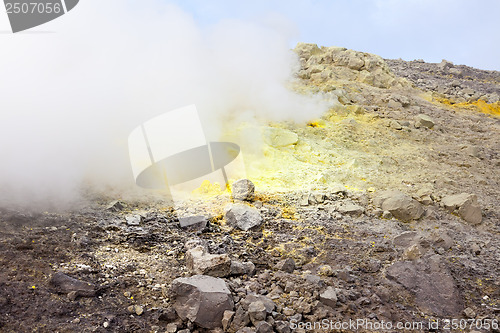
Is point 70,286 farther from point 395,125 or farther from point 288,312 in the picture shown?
point 395,125

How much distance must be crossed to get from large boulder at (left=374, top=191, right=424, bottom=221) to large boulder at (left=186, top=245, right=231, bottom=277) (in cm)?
232

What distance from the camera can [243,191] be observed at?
13.8ft

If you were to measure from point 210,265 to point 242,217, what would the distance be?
105cm

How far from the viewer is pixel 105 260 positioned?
2.74m

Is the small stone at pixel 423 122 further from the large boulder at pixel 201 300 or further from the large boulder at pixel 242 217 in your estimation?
the large boulder at pixel 201 300

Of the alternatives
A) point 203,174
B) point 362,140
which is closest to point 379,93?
point 362,140

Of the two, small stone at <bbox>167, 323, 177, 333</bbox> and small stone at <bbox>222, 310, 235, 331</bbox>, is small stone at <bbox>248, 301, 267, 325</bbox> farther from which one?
small stone at <bbox>167, 323, 177, 333</bbox>

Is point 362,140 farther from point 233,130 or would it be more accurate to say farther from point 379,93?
point 379,93

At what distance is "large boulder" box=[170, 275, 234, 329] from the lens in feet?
7.33

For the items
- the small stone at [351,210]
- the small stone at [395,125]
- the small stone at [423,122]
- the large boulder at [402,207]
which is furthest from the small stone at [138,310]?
the small stone at [423,122]

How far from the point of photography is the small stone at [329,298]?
2414 millimetres

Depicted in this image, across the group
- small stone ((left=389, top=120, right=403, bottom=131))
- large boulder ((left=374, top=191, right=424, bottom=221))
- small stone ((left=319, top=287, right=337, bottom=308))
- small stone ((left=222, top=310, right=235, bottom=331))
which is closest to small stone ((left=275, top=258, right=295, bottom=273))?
small stone ((left=319, top=287, right=337, bottom=308))

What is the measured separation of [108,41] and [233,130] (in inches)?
92.1

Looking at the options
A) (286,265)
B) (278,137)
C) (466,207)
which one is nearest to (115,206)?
(286,265)
